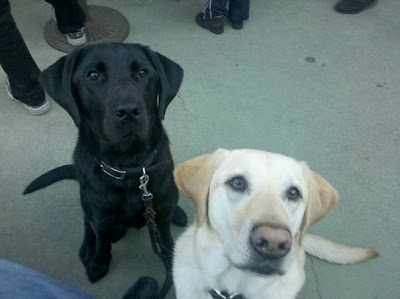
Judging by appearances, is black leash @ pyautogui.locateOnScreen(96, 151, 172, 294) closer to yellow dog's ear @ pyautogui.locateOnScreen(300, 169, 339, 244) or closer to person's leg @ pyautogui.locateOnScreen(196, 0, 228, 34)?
yellow dog's ear @ pyautogui.locateOnScreen(300, 169, 339, 244)

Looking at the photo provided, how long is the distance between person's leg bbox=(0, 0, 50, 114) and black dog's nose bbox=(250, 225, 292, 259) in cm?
211

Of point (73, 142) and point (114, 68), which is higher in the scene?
point (114, 68)

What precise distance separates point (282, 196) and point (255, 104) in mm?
1693

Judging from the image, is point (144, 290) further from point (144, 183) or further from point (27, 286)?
point (27, 286)

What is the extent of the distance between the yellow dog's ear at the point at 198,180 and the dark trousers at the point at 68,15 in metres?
2.11

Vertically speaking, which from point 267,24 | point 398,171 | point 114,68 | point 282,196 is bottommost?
point 398,171

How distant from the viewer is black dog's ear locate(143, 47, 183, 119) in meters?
1.75

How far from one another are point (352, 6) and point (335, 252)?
2.98 m

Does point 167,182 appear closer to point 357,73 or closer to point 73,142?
point 73,142

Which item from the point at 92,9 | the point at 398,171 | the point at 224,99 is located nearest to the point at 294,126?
the point at 224,99

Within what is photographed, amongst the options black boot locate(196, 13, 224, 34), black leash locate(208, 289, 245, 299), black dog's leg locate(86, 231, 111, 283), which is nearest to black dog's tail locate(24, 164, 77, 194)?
black dog's leg locate(86, 231, 111, 283)

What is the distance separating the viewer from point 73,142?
2.66m

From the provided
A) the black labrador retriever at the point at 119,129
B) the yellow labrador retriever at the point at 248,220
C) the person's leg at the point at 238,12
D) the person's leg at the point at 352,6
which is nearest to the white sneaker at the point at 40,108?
the black labrador retriever at the point at 119,129

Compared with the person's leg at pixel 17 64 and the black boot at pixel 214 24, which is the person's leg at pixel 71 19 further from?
the black boot at pixel 214 24
